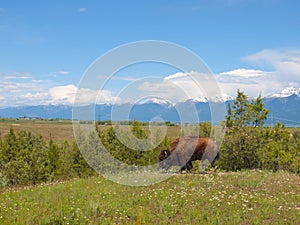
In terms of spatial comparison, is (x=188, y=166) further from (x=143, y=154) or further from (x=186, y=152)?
(x=143, y=154)

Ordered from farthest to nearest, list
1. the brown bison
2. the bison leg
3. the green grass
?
the bison leg
the brown bison
the green grass

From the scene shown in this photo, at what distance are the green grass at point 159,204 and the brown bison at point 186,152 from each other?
5443 mm

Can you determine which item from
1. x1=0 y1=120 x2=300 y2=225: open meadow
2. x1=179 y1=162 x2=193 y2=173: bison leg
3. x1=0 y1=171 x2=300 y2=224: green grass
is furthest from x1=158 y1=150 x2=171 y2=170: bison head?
x1=0 y1=171 x2=300 y2=224: green grass

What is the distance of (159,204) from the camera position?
11.8 meters

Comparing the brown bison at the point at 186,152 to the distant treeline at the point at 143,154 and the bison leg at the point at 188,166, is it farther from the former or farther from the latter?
the distant treeline at the point at 143,154

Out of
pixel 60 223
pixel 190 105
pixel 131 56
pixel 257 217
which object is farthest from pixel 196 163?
pixel 60 223

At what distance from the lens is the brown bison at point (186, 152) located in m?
21.5

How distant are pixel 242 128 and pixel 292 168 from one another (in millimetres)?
5861

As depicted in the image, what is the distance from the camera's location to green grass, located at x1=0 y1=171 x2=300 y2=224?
1030cm

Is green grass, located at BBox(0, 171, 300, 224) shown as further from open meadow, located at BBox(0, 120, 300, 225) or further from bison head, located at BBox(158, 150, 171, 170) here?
bison head, located at BBox(158, 150, 171, 170)

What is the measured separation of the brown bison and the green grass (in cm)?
544

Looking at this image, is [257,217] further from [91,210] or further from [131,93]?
[131,93]

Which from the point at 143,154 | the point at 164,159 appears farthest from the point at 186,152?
the point at 143,154

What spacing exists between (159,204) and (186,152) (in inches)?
391
